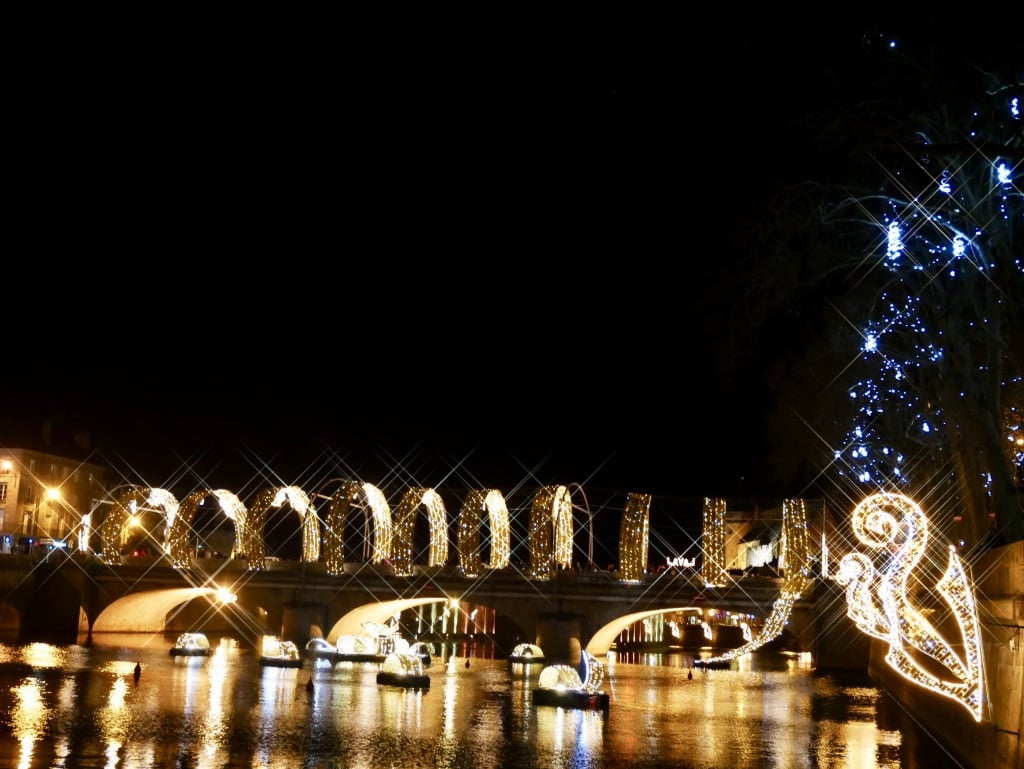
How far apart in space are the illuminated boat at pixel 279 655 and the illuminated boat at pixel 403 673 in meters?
9.59

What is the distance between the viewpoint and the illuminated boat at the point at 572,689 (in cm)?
4672

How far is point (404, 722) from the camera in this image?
41031 millimetres

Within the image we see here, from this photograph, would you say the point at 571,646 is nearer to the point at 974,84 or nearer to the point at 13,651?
the point at 13,651

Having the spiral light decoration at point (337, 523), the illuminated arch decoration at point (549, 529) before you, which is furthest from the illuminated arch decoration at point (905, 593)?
the spiral light decoration at point (337, 523)

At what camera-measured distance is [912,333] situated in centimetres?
3828

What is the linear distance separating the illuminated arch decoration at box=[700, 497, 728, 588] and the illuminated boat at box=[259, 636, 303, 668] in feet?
70.0

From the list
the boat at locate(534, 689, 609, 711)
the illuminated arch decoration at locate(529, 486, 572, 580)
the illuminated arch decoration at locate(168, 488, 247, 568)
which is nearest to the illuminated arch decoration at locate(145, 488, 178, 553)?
the illuminated arch decoration at locate(168, 488, 247, 568)

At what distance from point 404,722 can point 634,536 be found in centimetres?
2197

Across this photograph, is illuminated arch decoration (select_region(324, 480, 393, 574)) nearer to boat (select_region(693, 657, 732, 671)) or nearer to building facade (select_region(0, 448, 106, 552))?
boat (select_region(693, 657, 732, 671))

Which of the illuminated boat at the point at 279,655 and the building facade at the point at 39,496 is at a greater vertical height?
the building facade at the point at 39,496

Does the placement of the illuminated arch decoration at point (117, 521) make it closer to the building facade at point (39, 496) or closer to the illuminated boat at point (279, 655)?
the illuminated boat at point (279, 655)

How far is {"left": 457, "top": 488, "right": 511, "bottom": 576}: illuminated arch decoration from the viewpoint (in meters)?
60.9

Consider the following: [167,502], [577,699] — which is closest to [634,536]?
[577,699]

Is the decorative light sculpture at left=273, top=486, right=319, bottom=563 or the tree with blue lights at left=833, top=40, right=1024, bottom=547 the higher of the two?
the tree with blue lights at left=833, top=40, right=1024, bottom=547
